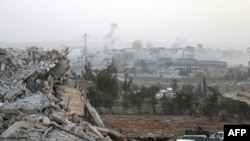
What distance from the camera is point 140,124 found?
18.5 metres

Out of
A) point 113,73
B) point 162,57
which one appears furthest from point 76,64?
point 113,73

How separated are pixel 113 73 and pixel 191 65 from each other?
139ft

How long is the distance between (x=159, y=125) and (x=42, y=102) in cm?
1004

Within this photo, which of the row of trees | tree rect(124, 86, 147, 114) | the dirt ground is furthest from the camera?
tree rect(124, 86, 147, 114)

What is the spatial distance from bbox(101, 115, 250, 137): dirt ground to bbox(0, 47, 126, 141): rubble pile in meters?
4.75

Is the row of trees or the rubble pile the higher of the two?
the rubble pile

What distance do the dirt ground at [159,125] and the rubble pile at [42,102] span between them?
15.6ft

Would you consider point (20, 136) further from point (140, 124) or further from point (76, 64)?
point (76, 64)

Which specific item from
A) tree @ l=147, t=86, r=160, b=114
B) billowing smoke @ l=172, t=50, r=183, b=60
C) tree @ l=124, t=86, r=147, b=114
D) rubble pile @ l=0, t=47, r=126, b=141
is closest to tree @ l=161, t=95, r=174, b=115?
tree @ l=147, t=86, r=160, b=114

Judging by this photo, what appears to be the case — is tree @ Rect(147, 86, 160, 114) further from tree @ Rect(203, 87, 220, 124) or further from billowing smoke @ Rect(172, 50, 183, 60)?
billowing smoke @ Rect(172, 50, 183, 60)

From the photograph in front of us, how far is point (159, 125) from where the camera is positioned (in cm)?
1834

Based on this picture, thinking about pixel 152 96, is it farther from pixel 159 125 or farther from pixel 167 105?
pixel 159 125

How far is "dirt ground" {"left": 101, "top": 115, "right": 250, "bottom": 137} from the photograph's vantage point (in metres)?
16.0

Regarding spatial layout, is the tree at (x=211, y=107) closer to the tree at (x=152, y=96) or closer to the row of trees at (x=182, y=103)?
the row of trees at (x=182, y=103)
